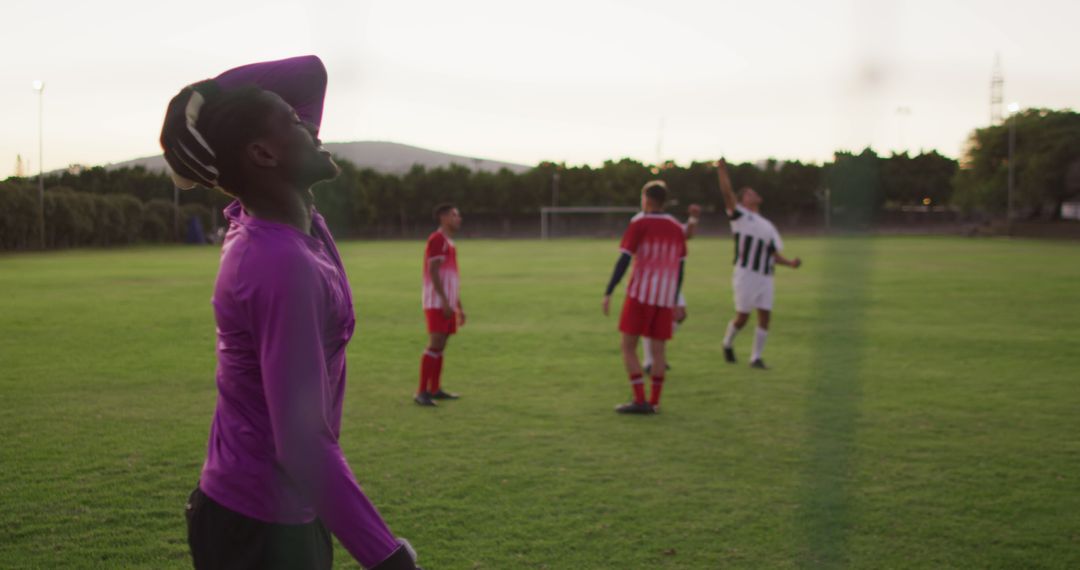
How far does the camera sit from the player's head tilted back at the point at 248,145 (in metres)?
1.76

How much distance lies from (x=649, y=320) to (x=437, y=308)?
7.06 ft

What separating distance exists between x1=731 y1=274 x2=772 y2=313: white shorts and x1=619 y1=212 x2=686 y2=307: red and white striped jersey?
292 cm

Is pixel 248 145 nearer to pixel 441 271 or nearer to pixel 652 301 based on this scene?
pixel 652 301

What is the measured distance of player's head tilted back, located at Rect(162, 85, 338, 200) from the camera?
1.76 meters

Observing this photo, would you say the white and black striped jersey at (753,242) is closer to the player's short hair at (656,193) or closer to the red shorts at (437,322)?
the player's short hair at (656,193)

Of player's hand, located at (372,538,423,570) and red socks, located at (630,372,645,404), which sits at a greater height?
player's hand, located at (372,538,423,570)

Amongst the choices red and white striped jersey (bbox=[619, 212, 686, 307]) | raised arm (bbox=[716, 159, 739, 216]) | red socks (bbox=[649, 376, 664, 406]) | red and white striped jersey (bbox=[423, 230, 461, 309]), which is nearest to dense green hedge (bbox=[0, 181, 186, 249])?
red and white striped jersey (bbox=[423, 230, 461, 309])

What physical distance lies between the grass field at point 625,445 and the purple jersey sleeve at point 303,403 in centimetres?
77

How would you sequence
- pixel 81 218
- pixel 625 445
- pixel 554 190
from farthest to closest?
1. pixel 554 190
2. pixel 81 218
3. pixel 625 445

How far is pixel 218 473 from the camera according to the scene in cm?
195

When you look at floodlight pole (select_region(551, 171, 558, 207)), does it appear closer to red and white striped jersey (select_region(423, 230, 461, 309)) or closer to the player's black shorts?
red and white striped jersey (select_region(423, 230, 461, 309))

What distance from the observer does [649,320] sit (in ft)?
28.6

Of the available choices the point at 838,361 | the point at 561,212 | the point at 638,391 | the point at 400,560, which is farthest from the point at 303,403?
the point at 561,212

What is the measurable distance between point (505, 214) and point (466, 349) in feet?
283
